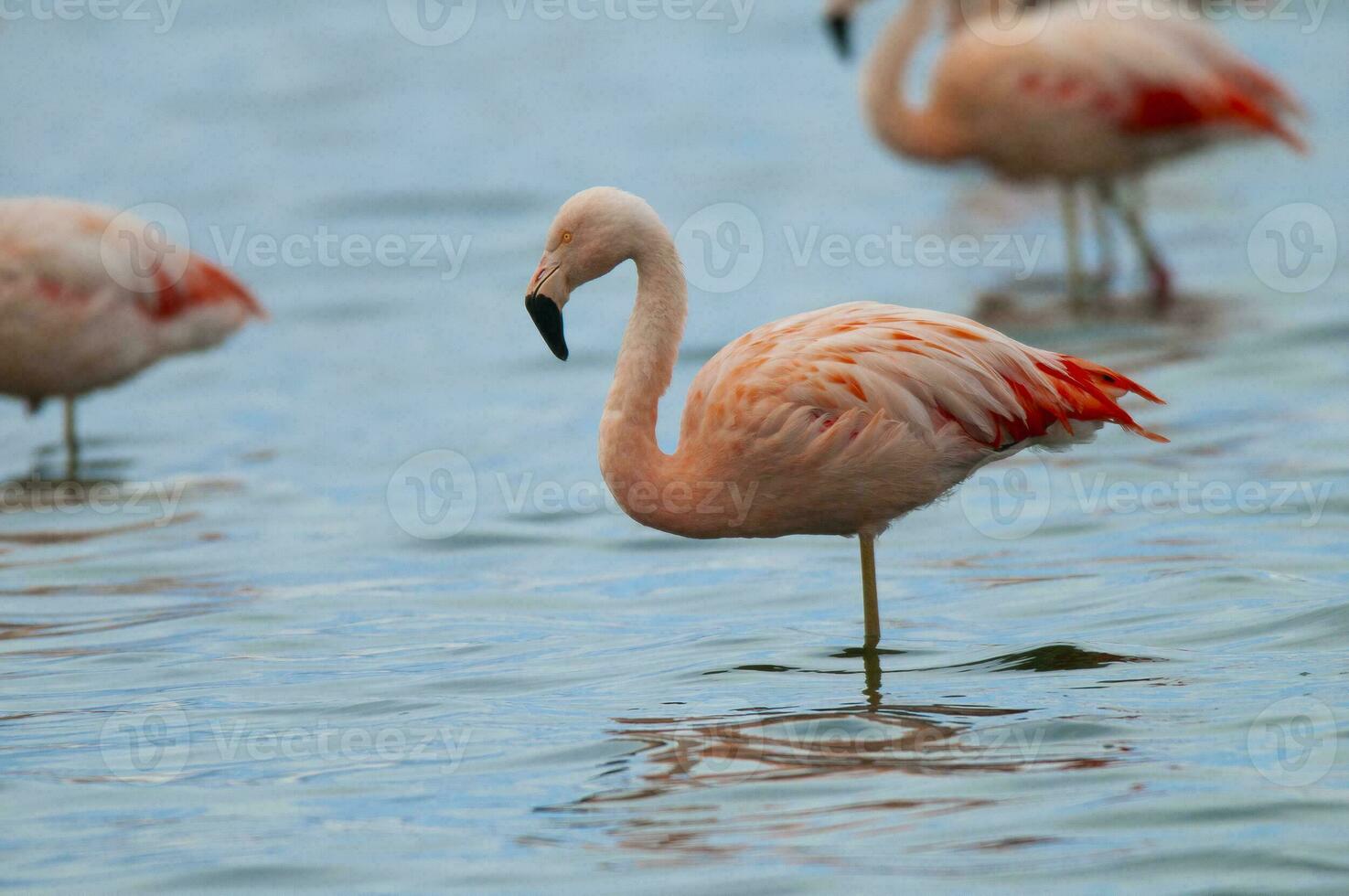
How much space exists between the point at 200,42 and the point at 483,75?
360cm

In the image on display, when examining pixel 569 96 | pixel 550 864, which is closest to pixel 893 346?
pixel 550 864

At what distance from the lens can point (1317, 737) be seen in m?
5.02

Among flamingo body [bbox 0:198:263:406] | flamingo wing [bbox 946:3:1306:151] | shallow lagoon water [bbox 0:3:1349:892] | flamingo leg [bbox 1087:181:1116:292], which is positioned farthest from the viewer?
flamingo leg [bbox 1087:181:1116:292]

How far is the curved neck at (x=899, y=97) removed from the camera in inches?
452

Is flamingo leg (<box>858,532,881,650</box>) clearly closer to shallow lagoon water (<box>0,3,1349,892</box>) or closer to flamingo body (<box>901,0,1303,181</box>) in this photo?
shallow lagoon water (<box>0,3,1349,892</box>)

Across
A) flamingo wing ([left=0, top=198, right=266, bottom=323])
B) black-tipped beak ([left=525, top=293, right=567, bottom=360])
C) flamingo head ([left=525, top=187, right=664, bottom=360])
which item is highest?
flamingo wing ([left=0, top=198, right=266, bottom=323])

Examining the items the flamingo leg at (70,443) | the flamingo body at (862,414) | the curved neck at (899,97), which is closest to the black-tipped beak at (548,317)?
the flamingo body at (862,414)

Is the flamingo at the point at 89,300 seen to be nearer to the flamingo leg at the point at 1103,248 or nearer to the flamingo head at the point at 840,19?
the flamingo head at the point at 840,19

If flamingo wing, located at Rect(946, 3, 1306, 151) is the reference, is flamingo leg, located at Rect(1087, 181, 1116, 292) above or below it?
below

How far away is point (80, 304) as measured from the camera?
898 cm

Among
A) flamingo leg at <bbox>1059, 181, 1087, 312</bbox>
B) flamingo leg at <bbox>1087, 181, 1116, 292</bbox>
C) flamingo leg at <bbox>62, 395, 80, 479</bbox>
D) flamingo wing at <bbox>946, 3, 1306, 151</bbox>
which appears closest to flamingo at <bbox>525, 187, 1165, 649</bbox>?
flamingo leg at <bbox>62, 395, 80, 479</bbox>

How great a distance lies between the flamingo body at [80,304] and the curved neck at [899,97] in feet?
13.8

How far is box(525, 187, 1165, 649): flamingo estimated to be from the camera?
5.65 meters

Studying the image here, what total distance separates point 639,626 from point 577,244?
1.73 meters
